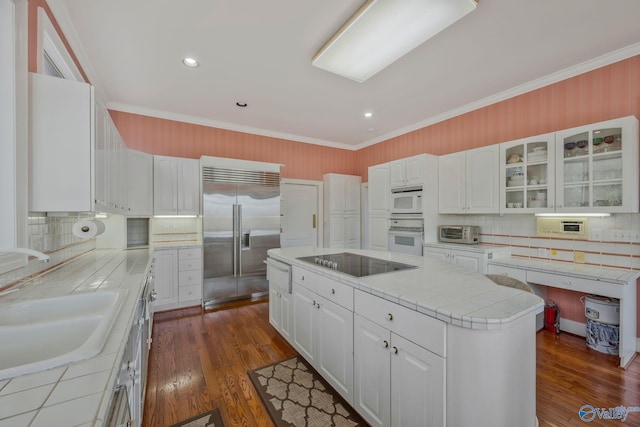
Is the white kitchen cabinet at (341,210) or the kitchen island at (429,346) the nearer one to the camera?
the kitchen island at (429,346)

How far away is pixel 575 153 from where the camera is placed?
8.54 feet

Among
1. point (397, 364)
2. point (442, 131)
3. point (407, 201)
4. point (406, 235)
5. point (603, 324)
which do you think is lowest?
point (603, 324)

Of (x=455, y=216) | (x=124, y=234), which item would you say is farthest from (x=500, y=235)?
(x=124, y=234)

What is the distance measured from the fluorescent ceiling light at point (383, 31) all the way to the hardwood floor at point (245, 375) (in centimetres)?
280

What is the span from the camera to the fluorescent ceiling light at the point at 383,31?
177cm

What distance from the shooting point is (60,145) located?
1.47 meters

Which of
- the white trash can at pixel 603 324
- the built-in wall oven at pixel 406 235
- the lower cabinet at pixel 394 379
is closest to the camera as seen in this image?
the lower cabinet at pixel 394 379

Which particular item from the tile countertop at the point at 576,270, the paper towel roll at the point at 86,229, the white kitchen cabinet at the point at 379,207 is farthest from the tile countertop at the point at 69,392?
the white kitchen cabinet at the point at 379,207

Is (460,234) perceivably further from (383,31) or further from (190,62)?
(190,62)

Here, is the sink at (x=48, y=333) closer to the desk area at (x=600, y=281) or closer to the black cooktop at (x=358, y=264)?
the black cooktop at (x=358, y=264)

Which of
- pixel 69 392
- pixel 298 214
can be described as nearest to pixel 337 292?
pixel 69 392

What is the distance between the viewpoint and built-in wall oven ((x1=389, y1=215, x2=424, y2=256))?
148 inches

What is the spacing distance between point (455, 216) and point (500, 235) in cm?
63

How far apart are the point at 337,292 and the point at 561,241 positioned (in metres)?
2.79
